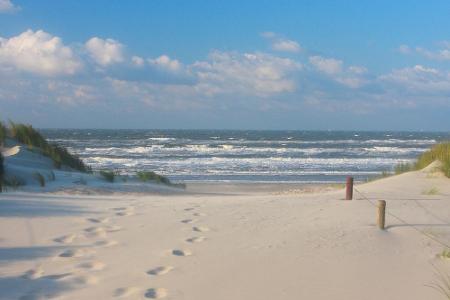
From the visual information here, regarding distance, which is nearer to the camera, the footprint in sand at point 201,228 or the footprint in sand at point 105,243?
the footprint in sand at point 105,243

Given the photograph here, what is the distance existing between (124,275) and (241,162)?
25.3m

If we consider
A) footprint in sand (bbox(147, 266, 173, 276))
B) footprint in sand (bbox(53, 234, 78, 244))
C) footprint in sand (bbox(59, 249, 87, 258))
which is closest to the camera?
footprint in sand (bbox(147, 266, 173, 276))

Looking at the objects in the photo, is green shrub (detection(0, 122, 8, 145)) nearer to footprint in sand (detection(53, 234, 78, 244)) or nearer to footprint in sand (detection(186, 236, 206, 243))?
footprint in sand (detection(53, 234, 78, 244))

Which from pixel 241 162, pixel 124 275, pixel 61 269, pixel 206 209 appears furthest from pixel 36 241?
pixel 241 162

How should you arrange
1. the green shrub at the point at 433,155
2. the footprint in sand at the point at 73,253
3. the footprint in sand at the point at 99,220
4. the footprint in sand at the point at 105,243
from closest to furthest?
1. the footprint in sand at the point at 73,253
2. the footprint in sand at the point at 105,243
3. the footprint in sand at the point at 99,220
4. the green shrub at the point at 433,155

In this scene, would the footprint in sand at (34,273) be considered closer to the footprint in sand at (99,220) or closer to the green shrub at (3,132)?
the footprint in sand at (99,220)

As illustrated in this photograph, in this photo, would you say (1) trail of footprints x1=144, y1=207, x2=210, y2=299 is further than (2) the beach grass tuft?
No

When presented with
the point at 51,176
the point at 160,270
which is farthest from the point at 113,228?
the point at 51,176

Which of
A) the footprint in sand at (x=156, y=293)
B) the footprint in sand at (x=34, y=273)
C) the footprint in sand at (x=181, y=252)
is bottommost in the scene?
the footprint in sand at (x=156, y=293)

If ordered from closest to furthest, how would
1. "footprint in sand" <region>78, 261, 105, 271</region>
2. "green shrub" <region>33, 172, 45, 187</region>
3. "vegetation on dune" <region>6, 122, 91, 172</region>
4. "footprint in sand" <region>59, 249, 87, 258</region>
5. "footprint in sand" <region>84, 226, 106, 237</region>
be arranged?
"footprint in sand" <region>78, 261, 105, 271</region> → "footprint in sand" <region>59, 249, 87, 258</region> → "footprint in sand" <region>84, 226, 106, 237</region> → "green shrub" <region>33, 172, 45, 187</region> → "vegetation on dune" <region>6, 122, 91, 172</region>

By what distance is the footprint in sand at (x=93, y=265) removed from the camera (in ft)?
15.5

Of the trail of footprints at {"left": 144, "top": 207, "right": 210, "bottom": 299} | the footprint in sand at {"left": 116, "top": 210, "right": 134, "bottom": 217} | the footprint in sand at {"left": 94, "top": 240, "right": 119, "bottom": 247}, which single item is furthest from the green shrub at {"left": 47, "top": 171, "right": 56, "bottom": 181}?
the footprint in sand at {"left": 94, "top": 240, "right": 119, "bottom": 247}

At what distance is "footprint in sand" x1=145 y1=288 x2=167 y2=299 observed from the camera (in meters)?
4.06

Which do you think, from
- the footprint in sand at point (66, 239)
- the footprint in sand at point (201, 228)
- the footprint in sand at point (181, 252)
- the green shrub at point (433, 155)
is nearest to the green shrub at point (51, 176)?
the footprint in sand at point (66, 239)
